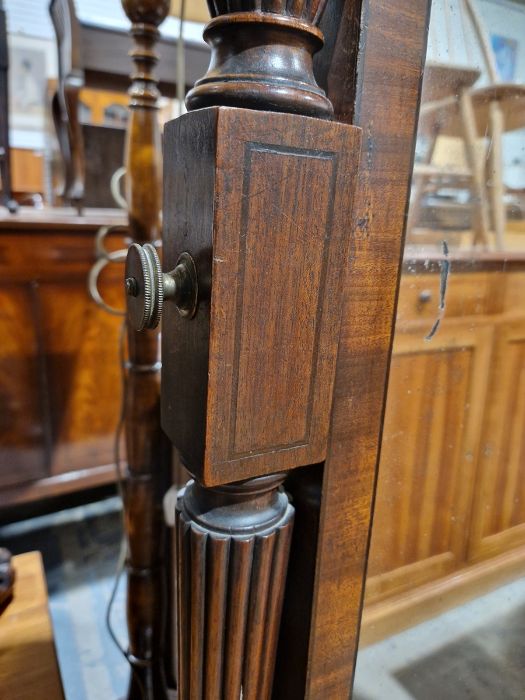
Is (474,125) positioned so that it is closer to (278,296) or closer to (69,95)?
(278,296)

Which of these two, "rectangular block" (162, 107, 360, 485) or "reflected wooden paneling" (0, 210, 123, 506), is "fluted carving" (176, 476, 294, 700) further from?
"reflected wooden paneling" (0, 210, 123, 506)

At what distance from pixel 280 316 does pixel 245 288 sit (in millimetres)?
31

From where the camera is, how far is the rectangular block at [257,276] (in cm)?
32

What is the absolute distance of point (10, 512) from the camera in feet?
6.01

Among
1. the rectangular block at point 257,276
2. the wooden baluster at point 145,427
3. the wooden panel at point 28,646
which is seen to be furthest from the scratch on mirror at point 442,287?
the wooden panel at point 28,646

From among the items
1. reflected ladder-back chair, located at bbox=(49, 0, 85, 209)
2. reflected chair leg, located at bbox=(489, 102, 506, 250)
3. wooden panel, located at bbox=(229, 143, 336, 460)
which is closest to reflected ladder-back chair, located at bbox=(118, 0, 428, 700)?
wooden panel, located at bbox=(229, 143, 336, 460)

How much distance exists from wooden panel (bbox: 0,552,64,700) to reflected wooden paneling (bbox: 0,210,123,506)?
1.73ft

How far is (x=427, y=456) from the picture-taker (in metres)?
0.54

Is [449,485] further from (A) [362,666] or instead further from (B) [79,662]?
(B) [79,662]

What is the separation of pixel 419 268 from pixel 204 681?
37 centimetres

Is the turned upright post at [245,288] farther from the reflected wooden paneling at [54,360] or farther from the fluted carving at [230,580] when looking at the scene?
the reflected wooden paneling at [54,360]

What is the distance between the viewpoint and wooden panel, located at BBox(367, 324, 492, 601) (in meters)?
0.50

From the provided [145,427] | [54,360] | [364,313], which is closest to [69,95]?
[54,360]

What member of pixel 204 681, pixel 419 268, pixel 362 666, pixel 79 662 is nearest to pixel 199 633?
pixel 204 681
